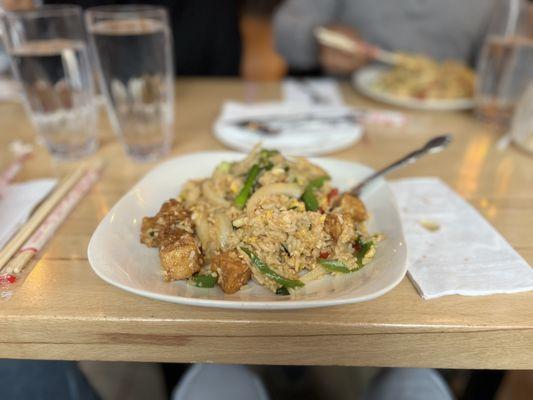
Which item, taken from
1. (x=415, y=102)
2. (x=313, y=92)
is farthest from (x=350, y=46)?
(x=415, y=102)

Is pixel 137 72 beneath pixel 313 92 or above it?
above

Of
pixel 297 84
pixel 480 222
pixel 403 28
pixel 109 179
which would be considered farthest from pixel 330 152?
pixel 403 28

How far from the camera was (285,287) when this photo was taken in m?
0.59

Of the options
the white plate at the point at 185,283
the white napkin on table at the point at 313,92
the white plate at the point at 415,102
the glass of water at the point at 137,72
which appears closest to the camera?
the white plate at the point at 185,283

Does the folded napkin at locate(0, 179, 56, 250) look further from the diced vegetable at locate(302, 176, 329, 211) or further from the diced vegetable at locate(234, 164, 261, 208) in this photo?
the diced vegetable at locate(302, 176, 329, 211)

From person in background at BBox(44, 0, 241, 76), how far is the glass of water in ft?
3.90

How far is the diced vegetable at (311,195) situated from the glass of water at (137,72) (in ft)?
1.64

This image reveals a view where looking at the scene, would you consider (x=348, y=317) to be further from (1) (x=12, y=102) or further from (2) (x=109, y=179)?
(1) (x=12, y=102)

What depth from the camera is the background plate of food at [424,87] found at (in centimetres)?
138

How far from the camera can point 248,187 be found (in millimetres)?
727

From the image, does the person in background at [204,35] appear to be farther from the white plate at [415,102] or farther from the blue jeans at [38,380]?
the blue jeans at [38,380]

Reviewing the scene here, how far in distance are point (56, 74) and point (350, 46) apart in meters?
1.14

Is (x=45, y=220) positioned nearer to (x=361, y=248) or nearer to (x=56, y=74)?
(x=56, y=74)

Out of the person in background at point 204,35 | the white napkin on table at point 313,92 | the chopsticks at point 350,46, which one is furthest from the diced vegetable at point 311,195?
the person in background at point 204,35
